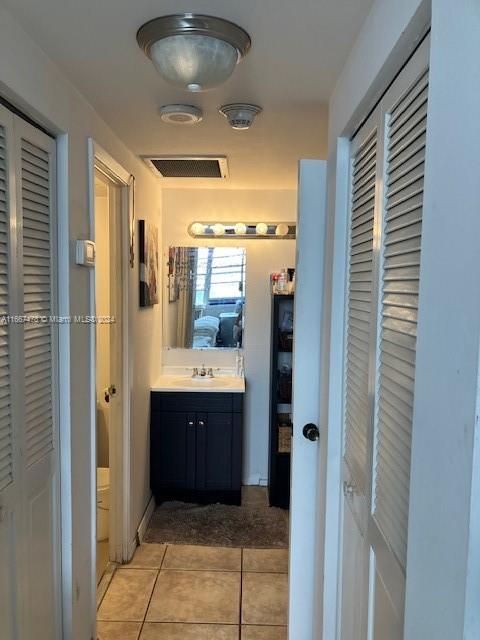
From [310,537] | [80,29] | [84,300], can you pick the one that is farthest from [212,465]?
[80,29]

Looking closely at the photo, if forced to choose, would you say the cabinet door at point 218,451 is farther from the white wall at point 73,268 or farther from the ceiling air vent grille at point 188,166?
the ceiling air vent grille at point 188,166

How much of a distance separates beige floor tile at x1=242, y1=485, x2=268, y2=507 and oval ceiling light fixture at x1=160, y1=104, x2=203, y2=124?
2649 mm

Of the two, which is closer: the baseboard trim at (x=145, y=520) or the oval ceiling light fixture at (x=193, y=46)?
the oval ceiling light fixture at (x=193, y=46)

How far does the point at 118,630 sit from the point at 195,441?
1.36 metres

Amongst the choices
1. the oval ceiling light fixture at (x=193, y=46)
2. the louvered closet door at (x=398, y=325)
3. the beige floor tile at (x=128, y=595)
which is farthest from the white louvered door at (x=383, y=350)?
the beige floor tile at (x=128, y=595)

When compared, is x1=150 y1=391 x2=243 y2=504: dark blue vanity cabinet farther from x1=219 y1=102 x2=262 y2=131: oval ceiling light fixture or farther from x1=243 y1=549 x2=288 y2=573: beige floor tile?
x1=219 y1=102 x2=262 y2=131: oval ceiling light fixture

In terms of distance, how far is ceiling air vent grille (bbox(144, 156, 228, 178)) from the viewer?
9.06ft

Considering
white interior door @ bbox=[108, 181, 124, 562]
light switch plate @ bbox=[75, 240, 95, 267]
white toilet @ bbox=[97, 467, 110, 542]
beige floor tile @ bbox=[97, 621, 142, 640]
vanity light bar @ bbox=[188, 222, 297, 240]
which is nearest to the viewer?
light switch plate @ bbox=[75, 240, 95, 267]

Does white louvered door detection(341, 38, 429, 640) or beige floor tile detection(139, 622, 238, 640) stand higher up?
white louvered door detection(341, 38, 429, 640)

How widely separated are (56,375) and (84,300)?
1.10 feet

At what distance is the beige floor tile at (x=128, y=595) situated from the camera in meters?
2.36

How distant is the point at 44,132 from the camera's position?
1.65 metres

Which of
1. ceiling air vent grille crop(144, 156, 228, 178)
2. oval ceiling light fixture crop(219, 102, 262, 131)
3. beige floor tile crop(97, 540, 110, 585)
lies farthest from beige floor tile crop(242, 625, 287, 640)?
ceiling air vent grille crop(144, 156, 228, 178)

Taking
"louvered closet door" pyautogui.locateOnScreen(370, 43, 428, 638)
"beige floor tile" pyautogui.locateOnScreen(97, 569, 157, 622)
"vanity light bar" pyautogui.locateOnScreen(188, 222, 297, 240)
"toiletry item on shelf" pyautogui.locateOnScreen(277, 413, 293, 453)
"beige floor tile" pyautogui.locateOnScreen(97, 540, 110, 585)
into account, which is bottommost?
"beige floor tile" pyautogui.locateOnScreen(97, 569, 157, 622)
